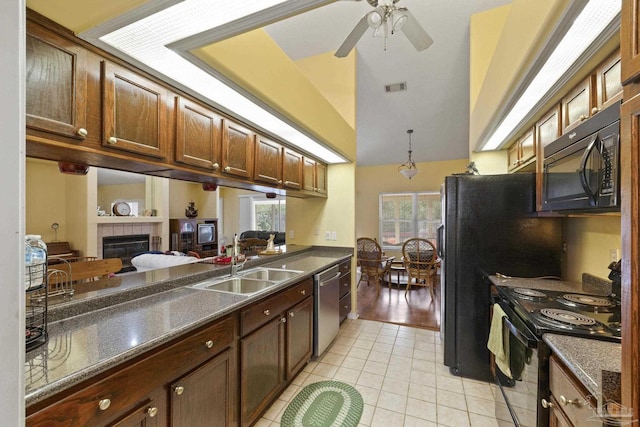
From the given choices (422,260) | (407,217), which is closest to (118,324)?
(422,260)

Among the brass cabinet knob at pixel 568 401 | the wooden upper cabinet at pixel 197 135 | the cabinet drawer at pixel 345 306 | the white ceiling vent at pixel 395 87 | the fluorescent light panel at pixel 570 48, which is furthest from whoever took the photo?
the white ceiling vent at pixel 395 87

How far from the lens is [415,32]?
2.29 meters

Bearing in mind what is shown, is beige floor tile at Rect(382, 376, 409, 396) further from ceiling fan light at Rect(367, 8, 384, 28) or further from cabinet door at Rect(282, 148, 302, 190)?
ceiling fan light at Rect(367, 8, 384, 28)

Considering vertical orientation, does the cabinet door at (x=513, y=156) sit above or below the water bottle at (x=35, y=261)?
above

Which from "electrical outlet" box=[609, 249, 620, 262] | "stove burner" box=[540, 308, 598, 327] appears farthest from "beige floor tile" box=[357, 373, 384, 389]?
"electrical outlet" box=[609, 249, 620, 262]

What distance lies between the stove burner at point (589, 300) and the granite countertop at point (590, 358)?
1.67 feet

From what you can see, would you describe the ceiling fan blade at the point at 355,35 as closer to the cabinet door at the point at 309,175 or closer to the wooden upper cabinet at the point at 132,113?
the cabinet door at the point at 309,175

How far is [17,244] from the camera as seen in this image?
518 millimetres

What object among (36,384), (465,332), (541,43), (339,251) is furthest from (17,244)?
(339,251)

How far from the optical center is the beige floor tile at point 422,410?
74.3 inches

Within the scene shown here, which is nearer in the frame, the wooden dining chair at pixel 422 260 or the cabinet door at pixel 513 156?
the cabinet door at pixel 513 156

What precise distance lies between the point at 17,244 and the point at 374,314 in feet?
12.9

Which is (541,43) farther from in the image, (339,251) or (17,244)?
(339,251)

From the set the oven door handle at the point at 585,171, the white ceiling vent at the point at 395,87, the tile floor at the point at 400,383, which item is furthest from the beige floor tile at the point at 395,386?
the white ceiling vent at the point at 395,87
